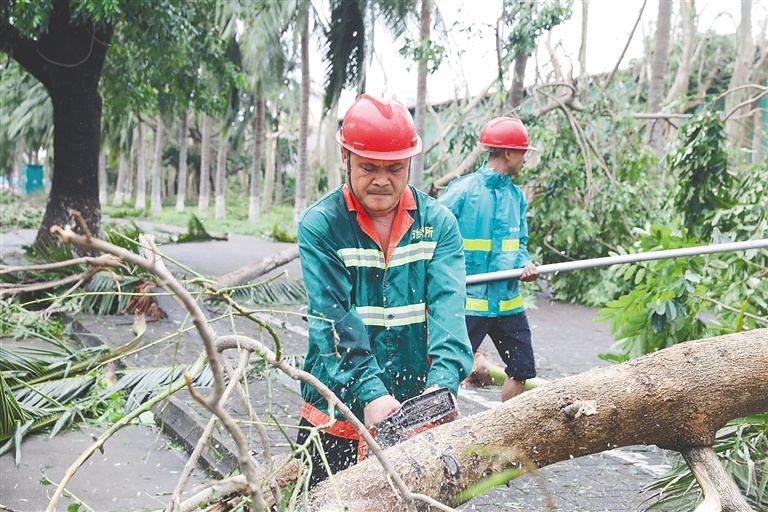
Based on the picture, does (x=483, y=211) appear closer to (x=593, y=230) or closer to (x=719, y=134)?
(x=719, y=134)

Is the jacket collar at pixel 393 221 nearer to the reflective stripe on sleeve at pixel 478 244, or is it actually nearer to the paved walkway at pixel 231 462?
the paved walkway at pixel 231 462

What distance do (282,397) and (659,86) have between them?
14.7 metres

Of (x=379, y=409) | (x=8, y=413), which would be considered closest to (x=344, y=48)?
(x=8, y=413)

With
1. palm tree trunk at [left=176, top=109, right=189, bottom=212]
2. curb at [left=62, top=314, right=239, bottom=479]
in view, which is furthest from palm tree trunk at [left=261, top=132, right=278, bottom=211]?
curb at [left=62, top=314, right=239, bottom=479]

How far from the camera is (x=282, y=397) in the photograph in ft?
19.2

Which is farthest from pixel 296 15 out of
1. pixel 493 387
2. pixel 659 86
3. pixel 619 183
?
pixel 493 387

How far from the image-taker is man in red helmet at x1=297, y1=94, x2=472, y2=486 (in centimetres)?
281

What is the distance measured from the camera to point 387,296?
115 inches

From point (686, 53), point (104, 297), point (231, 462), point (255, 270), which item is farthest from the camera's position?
point (686, 53)

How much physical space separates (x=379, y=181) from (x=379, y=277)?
1.19 ft

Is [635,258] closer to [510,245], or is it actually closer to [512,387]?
[510,245]

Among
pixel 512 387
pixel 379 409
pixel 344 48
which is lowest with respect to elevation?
pixel 512 387

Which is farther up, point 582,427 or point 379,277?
point 379,277

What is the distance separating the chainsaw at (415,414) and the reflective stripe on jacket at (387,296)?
0.20m
